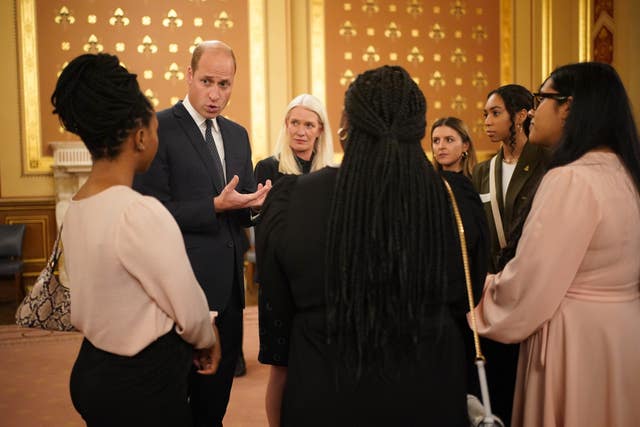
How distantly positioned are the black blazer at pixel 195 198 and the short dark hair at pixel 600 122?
1.24 meters

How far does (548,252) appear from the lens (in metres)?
1.71

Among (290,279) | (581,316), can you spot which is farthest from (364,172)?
(581,316)

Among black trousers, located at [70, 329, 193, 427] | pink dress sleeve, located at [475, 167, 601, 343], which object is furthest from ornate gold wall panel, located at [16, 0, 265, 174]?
black trousers, located at [70, 329, 193, 427]

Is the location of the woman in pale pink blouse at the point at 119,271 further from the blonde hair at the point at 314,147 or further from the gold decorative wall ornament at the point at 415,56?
the gold decorative wall ornament at the point at 415,56

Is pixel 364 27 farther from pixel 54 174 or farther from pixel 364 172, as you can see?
pixel 364 172

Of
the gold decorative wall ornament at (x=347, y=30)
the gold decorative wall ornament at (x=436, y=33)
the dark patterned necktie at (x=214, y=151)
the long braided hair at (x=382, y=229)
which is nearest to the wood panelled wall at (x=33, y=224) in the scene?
the gold decorative wall ornament at (x=347, y=30)

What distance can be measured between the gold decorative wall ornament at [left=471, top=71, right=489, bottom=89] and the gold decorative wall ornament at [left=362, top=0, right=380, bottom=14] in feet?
5.17

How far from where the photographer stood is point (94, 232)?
58.9 inches

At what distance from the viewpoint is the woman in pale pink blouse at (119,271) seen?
1494mm

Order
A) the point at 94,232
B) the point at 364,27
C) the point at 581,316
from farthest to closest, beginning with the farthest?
the point at 364,27 < the point at 581,316 < the point at 94,232

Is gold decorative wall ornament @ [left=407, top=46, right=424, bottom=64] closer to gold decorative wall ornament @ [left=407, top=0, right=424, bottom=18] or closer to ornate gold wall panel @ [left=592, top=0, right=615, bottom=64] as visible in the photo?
gold decorative wall ornament @ [left=407, top=0, right=424, bottom=18]

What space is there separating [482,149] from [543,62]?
4.58 feet

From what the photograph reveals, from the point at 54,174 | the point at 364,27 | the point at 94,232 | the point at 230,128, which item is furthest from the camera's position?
the point at 364,27

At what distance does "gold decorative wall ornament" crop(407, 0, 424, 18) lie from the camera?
8180 millimetres
